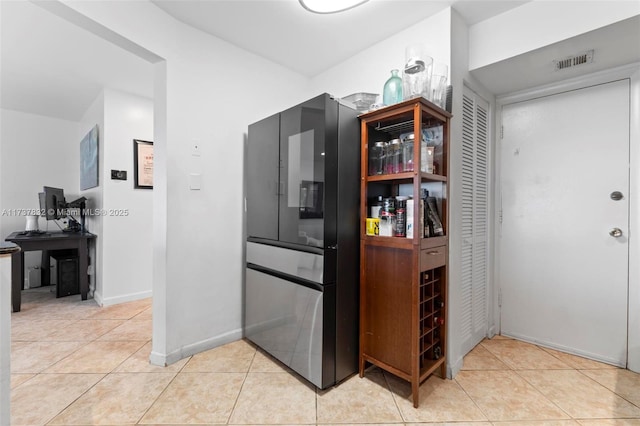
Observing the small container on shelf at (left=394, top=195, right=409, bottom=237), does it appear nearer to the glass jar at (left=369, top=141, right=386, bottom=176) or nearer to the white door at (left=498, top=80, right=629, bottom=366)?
the glass jar at (left=369, top=141, right=386, bottom=176)

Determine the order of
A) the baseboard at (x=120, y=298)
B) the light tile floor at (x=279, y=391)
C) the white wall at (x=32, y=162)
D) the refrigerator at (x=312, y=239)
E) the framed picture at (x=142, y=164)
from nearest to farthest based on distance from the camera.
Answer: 1. the light tile floor at (x=279, y=391)
2. the refrigerator at (x=312, y=239)
3. the baseboard at (x=120, y=298)
4. the framed picture at (x=142, y=164)
5. the white wall at (x=32, y=162)

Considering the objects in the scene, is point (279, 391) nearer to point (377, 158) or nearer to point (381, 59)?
point (377, 158)

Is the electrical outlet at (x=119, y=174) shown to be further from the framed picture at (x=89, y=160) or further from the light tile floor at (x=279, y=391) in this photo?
the light tile floor at (x=279, y=391)

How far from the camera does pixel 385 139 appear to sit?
6.92 feet

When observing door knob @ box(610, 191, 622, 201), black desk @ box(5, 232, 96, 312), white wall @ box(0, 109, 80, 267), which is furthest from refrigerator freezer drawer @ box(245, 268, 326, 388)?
white wall @ box(0, 109, 80, 267)

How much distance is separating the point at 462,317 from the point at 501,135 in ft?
5.41

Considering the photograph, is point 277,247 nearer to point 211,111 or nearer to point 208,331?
point 208,331

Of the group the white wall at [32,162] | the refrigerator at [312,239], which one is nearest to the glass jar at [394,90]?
the refrigerator at [312,239]

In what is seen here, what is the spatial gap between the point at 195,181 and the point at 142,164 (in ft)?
6.33

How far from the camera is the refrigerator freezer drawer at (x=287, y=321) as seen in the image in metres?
1.79

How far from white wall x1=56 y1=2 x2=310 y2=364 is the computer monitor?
8.66ft

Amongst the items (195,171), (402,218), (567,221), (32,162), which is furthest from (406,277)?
(32,162)

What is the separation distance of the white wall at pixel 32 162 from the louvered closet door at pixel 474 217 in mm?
5459

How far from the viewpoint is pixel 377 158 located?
196 cm
